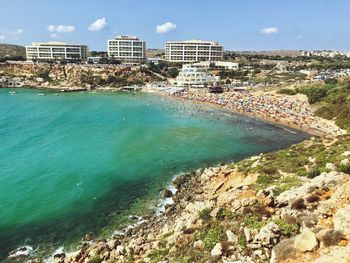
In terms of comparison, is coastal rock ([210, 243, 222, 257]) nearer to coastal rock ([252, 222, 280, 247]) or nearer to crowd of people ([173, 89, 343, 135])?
coastal rock ([252, 222, 280, 247])

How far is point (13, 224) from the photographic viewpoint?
3212 centimetres

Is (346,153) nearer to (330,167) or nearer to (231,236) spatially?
(330,167)

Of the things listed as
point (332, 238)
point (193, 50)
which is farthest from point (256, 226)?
point (193, 50)

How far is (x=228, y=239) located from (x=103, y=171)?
30.4 m

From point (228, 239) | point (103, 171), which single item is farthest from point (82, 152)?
point (228, 239)

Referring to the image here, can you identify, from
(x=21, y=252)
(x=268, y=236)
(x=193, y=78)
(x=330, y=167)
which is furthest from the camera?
(x=193, y=78)

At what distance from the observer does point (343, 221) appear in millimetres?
15617

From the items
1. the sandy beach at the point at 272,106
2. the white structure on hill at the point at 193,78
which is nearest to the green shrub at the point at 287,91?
the sandy beach at the point at 272,106

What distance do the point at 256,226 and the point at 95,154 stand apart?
39.0 m

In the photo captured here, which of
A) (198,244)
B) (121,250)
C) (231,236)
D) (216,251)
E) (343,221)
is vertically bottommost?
(121,250)

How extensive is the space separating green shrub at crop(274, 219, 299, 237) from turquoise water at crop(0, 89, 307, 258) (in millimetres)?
18377

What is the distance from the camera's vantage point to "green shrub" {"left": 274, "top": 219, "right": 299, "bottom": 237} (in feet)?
58.0

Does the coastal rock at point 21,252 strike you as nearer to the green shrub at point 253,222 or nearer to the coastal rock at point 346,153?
the green shrub at point 253,222

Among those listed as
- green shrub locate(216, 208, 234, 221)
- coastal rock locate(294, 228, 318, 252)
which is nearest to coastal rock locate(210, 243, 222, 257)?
→ coastal rock locate(294, 228, 318, 252)
